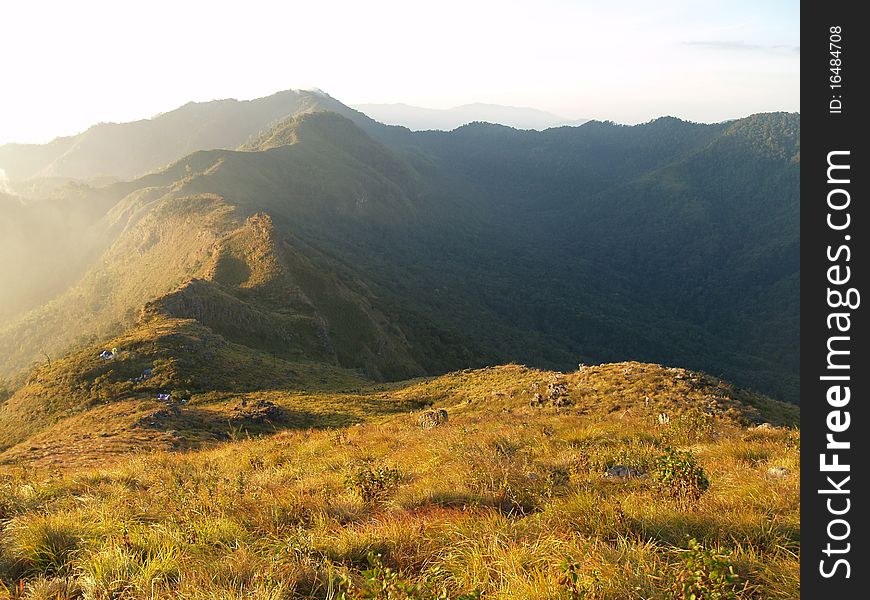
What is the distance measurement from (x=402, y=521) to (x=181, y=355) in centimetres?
2795

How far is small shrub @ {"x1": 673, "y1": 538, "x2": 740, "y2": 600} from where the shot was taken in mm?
2933

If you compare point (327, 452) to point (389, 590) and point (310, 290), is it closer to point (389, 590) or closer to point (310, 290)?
point (389, 590)

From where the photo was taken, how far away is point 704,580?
3.06 metres

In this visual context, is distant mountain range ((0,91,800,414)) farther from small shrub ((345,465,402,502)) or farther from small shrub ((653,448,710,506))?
small shrub ((653,448,710,506))

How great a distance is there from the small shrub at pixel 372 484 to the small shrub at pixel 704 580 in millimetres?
3492

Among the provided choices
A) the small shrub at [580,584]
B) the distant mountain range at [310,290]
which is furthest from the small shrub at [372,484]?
the distant mountain range at [310,290]

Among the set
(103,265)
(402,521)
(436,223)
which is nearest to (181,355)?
(402,521)

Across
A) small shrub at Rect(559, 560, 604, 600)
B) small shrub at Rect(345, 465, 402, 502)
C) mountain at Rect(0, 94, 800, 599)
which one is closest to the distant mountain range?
mountain at Rect(0, 94, 800, 599)

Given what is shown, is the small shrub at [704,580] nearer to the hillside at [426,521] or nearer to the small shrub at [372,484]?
the hillside at [426,521]

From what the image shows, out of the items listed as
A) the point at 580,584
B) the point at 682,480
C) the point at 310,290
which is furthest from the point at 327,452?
the point at 310,290

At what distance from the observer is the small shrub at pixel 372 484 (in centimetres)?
579

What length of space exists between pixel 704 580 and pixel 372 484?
391 centimetres

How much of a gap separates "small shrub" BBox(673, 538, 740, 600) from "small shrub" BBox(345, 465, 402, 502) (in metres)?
3.49
